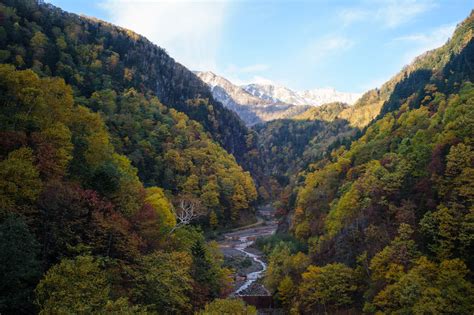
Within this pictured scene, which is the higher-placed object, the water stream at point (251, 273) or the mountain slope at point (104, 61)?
the mountain slope at point (104, 61)

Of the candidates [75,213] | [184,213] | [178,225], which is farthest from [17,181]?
[184,213]

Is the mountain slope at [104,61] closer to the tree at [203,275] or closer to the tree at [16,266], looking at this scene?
the tree at [203,275]

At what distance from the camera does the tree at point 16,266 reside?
2236 cm

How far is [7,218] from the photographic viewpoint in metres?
24.8

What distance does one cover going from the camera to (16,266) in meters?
22.7

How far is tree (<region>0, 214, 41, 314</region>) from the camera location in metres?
22.4

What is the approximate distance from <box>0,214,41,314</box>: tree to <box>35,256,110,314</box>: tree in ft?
3.74

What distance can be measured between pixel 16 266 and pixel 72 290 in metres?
3.58

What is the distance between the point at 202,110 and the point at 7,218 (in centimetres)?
13392

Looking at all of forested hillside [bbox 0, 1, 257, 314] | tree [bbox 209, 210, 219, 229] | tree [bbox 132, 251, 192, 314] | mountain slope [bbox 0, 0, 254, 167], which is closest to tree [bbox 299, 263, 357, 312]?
forested hillside [bbox 0, 1, 257, 314]

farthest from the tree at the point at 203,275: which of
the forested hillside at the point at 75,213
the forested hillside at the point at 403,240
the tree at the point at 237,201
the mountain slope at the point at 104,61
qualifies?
the tree at the point at 237,201

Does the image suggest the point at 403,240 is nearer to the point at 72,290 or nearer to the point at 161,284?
the point at 161,284

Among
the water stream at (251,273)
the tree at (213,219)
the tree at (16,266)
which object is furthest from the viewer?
the tree at (213,219)

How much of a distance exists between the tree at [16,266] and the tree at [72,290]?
3.74 ft
